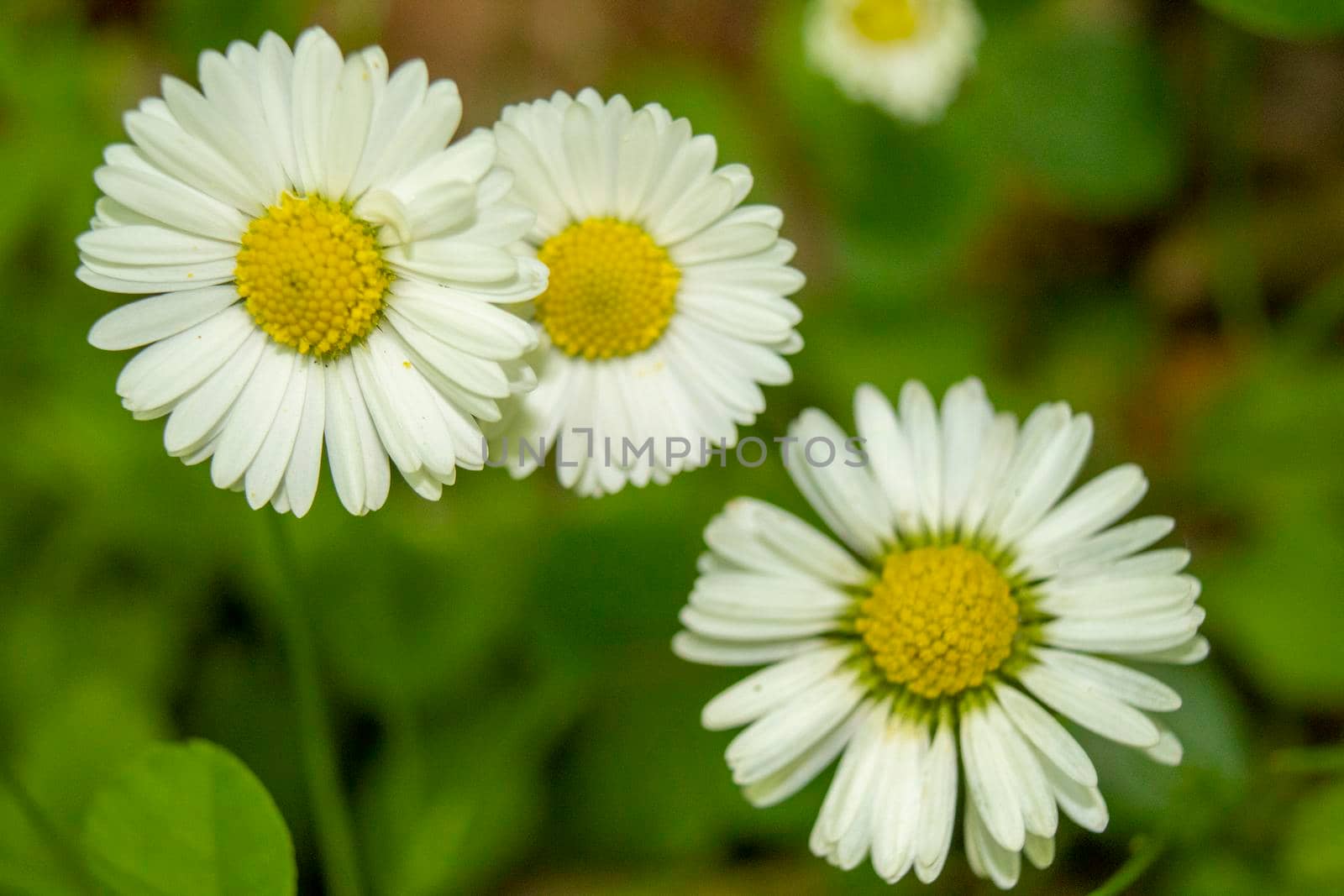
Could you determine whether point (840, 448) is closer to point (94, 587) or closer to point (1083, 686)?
point (1083, 686)

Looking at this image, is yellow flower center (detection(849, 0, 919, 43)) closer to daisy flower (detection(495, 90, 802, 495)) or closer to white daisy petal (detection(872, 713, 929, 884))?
daisy flower (detection(495, 90, 802, 495))

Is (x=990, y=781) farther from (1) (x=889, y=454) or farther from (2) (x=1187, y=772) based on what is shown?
(2) (x=1187, y=772)

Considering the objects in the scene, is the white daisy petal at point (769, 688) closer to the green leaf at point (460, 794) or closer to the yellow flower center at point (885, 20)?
Answer: the green leaf at point (460, 794)

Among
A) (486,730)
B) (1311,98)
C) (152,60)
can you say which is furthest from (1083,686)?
(152,60)

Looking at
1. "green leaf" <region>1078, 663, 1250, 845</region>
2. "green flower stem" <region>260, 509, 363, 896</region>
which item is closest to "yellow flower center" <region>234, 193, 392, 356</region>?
"green flower stem" <region>260, 509, 363, 896</region>

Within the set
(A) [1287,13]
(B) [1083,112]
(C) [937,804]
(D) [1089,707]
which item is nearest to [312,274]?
(C) [937,804]

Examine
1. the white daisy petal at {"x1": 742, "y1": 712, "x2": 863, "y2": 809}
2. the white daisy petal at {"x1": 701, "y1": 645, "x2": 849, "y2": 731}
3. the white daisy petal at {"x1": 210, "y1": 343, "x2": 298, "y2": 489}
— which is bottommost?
the white daisy petal at {"x1": 742, "y1": 712, "x2": 863, "y2": 809}
